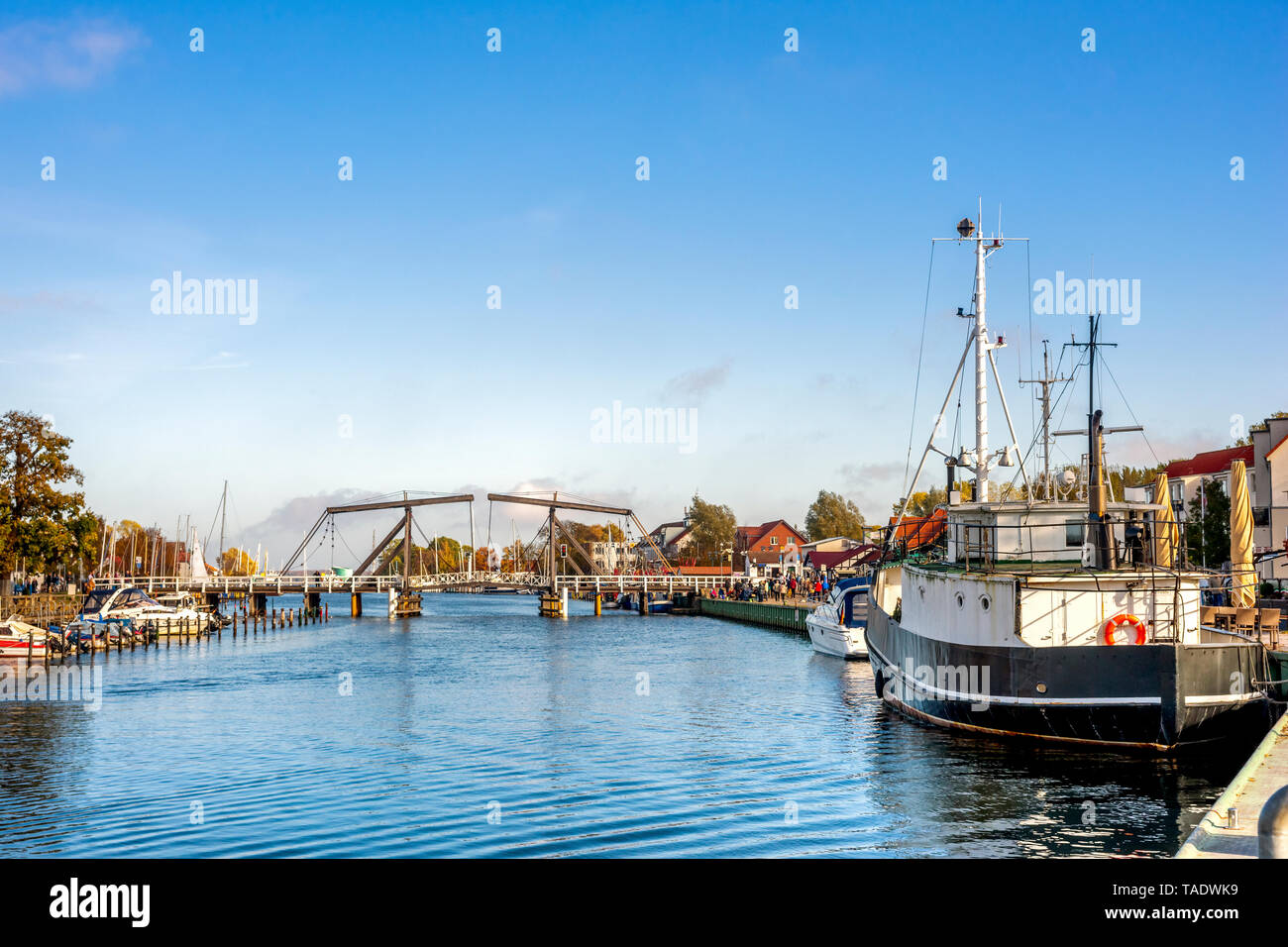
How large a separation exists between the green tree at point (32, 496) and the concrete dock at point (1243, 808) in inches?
2512

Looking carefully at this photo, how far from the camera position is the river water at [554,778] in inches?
651

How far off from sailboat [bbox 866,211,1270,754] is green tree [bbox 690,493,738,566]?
478 feet

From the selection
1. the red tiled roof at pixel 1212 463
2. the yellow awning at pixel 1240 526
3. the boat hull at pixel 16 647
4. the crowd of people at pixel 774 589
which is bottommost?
the crowd of people at pixel 774 589

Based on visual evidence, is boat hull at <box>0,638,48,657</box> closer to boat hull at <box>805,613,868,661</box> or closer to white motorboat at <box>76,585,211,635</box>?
white motorboat at <box>76,585,211,635</box>

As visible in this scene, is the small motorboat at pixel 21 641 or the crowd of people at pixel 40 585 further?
the crowd of people at pixel 40 585

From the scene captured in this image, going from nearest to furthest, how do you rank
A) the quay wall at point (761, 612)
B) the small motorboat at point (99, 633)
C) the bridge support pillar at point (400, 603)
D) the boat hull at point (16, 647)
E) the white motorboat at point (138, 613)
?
the boat hull at point (16, 647), the small motorboat at point (99, 633), the white motorboat at point (138, 613), the quay wall at point (761, 612), the bridge support pillar at point (400, 603)

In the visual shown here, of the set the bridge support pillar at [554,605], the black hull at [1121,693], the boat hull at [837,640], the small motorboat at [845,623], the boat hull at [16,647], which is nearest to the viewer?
the black hull at [1121,693]

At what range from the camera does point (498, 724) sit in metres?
30.3

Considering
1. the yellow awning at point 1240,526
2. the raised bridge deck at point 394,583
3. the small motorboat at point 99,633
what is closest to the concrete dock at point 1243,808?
the yellow awning at point 1240,526

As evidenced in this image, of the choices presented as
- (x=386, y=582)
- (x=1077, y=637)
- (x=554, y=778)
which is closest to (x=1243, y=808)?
(x=1077, y=637)

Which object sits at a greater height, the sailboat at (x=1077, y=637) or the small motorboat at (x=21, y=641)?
the sailboat at (x=1077, y=637)
